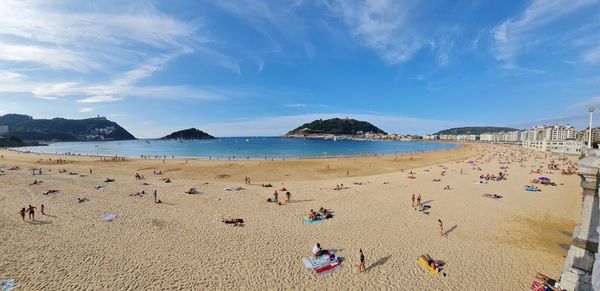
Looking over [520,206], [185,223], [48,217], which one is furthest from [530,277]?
[48,217]

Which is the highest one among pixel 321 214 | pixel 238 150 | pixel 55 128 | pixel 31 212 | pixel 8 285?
pixel 55 128

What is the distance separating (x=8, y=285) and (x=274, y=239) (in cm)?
866

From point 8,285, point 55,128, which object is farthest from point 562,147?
point 55,128

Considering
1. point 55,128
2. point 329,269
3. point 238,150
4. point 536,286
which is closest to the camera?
point 536,286

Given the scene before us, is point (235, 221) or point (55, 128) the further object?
point (55, 128)

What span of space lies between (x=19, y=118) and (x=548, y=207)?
926ft

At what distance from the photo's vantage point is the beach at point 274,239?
8.62 m

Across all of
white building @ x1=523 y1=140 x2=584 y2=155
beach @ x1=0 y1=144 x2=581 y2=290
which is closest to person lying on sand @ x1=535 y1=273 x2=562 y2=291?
beach @ x1=0 y1=144 x2=581 y2=290

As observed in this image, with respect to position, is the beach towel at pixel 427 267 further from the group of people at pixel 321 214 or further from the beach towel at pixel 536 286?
the group of people at pixel 321 214

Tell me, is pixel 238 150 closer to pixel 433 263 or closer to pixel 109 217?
pixel 109 217

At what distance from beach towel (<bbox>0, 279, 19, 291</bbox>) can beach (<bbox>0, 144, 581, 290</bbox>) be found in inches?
8.7

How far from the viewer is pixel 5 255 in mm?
9945

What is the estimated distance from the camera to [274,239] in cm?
1171

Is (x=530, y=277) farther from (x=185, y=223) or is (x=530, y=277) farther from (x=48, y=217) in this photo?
(x=48, y=217)
